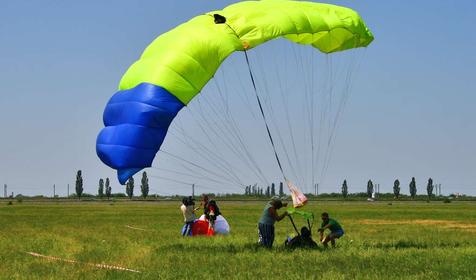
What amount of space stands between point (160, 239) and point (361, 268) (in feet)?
36.2

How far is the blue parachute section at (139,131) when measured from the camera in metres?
19.0

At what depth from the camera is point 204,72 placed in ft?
64.8

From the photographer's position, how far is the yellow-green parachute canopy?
752 inches

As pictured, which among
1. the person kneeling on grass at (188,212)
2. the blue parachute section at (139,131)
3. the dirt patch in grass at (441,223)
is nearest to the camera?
the blue parachute section at (139,131)

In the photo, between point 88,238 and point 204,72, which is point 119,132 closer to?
point 204,72

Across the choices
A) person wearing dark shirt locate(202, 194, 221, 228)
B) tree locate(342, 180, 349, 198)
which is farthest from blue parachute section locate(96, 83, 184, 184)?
tree locate(342, 180, 349, 198)

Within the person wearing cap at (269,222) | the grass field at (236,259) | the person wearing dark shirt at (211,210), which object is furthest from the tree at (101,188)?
the person wearing cap at (269,222)

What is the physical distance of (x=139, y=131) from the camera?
62.3 ft

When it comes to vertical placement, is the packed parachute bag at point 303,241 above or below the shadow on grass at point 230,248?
above

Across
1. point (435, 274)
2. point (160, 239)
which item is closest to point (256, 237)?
point (160, 239)

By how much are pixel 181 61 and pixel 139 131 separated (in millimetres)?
2118

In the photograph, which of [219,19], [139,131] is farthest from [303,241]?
[219,19]

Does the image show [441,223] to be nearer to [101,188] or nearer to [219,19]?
[219,19]

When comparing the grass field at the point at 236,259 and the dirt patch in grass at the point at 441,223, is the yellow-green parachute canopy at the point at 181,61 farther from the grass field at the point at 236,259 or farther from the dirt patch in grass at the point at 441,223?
the dirt patch in grass at the point at 441,223
